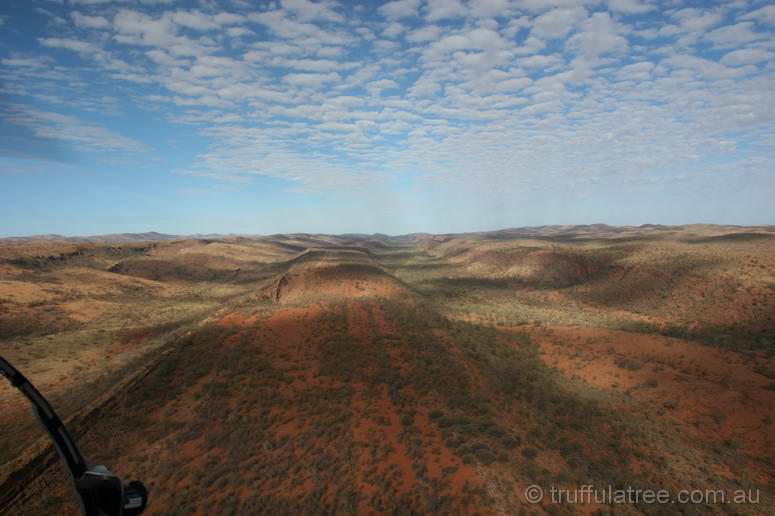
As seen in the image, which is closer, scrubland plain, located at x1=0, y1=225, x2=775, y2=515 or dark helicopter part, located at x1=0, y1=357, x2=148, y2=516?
dark helicopter part, located at x1=0, y1=357, x2=148, y2=516

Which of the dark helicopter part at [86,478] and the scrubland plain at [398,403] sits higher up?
the dark helicopter part at [86,478]

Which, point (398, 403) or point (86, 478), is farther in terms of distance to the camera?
point (398, 403)

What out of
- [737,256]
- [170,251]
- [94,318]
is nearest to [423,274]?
[737,256]

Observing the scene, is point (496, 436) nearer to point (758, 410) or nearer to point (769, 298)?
point (758, 410)

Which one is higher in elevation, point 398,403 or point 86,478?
point 86,478

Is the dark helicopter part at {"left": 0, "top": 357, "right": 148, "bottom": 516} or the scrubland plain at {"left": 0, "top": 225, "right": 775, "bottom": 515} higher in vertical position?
the dark helicopter part at {"left": 0, "top": 357, "right": 148, "bottom": 516}
